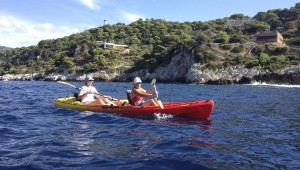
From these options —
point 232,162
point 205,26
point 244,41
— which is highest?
point 205,26

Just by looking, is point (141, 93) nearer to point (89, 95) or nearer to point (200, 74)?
point (89, 95)

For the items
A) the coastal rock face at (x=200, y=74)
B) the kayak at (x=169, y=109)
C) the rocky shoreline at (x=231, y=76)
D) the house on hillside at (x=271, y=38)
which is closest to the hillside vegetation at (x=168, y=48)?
the coastal rock face at (x=200, y=74)

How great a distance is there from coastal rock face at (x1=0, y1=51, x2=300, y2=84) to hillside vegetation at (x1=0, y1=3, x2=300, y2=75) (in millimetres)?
1617

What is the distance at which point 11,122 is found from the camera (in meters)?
11.6

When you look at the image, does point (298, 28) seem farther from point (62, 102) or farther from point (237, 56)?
point (62, 102)

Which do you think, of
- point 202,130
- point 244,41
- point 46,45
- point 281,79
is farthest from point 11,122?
point 46,45

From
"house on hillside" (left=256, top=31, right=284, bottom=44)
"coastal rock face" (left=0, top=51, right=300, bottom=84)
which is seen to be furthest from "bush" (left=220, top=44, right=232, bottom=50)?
"house on hillside" (left=256, top=31, right=284, bottom=44)

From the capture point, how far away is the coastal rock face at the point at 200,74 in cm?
5466

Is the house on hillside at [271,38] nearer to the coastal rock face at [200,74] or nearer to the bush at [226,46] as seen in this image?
the bush at [226,46]

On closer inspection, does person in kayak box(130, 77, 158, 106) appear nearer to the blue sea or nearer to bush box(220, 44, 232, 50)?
the blue sea

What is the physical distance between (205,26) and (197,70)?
2284 inches

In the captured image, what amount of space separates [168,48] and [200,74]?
22.9 metres

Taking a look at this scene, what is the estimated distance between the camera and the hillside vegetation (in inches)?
2630

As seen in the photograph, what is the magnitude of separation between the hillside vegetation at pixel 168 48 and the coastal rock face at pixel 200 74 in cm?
162
